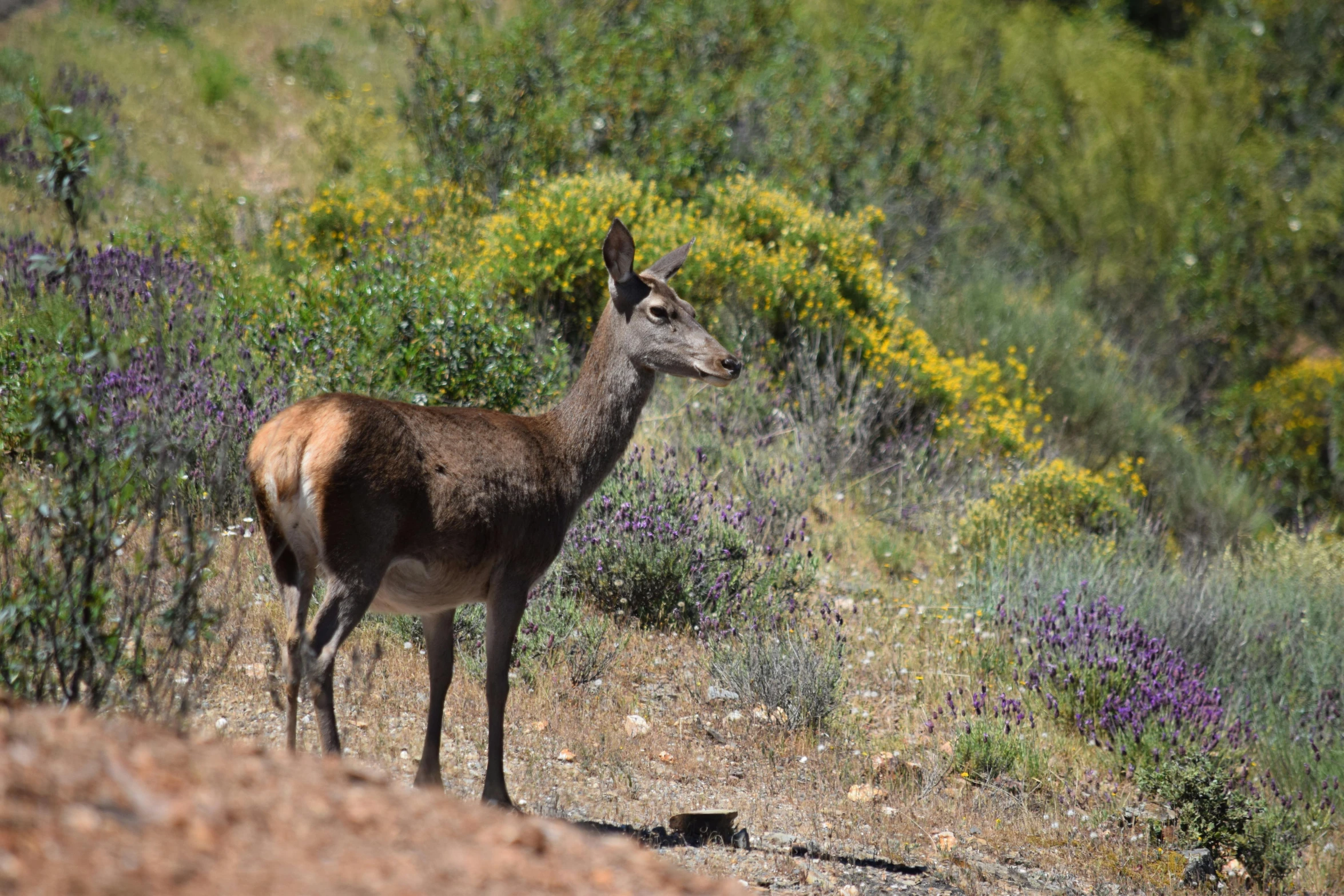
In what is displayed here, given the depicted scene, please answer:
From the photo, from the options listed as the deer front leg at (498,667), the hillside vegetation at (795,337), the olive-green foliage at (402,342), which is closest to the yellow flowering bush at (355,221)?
the hillside vegetation at (795,337)

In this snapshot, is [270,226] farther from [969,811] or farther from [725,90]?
[969,811]

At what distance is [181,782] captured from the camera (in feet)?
8.58

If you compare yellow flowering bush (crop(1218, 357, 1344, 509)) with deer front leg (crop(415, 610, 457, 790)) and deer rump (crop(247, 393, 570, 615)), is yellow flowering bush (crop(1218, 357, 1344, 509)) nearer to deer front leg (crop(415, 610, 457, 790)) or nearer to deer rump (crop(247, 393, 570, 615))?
deer rump (crop(247, 393, 570, 615))

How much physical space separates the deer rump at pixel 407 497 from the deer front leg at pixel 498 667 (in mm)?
95

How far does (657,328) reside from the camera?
613 centimetres

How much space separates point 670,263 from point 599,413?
3.49ft

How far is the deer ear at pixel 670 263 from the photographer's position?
6547mm

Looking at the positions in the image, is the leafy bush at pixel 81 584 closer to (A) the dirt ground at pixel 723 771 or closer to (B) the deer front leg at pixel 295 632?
(B) the deer front leg at pixel 295 632

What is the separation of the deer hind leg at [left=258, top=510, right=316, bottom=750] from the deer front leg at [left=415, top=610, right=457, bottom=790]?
0.77m

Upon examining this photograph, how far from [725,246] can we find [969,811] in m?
6.07

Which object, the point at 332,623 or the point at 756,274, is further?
the point at 756,274

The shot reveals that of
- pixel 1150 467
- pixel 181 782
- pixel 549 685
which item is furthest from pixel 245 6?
pixel 181 782

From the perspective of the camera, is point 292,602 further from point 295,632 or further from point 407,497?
point 407,497

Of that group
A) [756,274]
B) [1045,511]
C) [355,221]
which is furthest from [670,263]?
[355,221]
